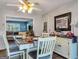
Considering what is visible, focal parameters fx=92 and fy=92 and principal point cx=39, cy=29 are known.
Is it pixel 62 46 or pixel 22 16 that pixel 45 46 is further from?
pixel 22 16

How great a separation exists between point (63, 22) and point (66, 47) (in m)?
1.33

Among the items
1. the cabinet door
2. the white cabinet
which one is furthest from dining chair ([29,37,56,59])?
the cabinet door

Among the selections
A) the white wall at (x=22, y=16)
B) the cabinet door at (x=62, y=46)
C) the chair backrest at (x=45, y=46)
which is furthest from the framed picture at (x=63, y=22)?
the white wall at (x=22, y=16)

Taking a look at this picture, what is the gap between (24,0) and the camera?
10.6 ft

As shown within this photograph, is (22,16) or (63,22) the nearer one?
(63,22)

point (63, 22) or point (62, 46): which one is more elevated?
point (63, 22)

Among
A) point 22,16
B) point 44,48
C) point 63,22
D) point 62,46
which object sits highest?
point 22,16

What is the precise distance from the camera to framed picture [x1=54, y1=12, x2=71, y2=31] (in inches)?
154

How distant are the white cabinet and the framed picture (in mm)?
661

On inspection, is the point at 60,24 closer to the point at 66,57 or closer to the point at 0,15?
the point at 66,57

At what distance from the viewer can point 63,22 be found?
424cm

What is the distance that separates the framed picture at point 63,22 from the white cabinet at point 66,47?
0.66m

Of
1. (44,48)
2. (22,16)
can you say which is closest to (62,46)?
(44,48)

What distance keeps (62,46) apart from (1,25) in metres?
3.68
